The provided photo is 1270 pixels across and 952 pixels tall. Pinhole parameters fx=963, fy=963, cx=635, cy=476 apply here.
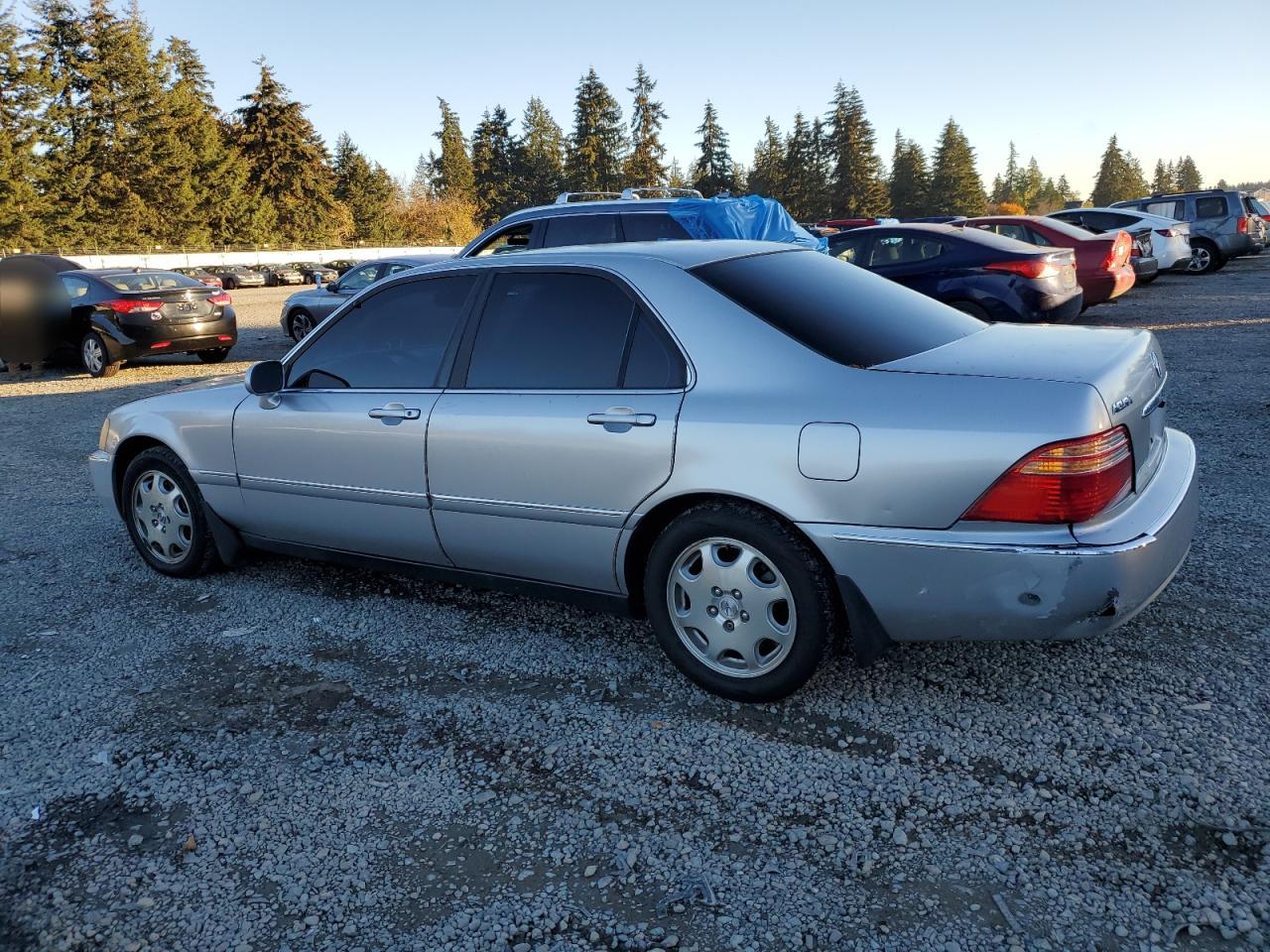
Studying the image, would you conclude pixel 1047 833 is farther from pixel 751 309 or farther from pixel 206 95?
pixel 206 95

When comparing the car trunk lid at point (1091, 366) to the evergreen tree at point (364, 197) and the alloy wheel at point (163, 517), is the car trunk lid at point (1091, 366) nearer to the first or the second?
the alloy wheel at point (163, 517)

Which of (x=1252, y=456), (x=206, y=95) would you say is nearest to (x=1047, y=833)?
(x=1252, y=456)

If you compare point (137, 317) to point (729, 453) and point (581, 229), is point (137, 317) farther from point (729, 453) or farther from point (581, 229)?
point (729, 453)

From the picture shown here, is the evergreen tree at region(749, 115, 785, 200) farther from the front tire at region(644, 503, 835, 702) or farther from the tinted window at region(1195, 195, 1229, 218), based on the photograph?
the front tire at region(644, 503, 835, 702)

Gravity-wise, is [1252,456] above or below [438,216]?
below

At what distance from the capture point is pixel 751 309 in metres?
3.24

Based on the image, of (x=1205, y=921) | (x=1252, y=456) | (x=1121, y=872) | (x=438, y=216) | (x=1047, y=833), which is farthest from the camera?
(x=438, y=216)

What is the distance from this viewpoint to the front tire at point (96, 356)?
42.6 ft

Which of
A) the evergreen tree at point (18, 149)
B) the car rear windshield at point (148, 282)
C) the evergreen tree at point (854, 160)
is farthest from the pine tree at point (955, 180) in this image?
the car rear windshield at point (148, 282)

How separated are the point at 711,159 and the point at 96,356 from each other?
73.6 metres

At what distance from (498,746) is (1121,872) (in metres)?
1.79

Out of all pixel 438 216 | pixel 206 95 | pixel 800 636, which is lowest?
pixel 800 636

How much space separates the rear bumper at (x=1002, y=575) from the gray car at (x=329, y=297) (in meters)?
12.5

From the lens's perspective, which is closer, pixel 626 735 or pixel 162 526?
pixel 626 735
